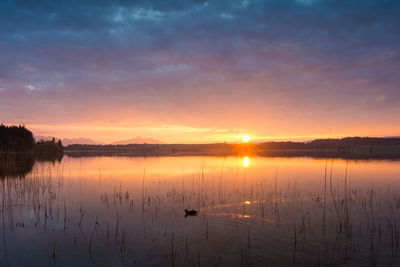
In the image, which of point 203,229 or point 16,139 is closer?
point 203,229

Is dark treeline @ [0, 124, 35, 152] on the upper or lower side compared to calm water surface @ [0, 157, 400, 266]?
upper

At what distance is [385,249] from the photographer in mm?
12164

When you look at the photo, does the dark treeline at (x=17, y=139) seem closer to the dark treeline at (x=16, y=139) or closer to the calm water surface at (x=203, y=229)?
the dark treeline at (x=16, y=139)

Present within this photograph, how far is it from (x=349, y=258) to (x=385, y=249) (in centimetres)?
219

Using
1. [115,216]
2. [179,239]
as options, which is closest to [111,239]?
[179,239]

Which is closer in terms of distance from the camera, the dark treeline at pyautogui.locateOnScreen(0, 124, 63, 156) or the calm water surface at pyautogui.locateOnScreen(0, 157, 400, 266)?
the calm water surface at pyautogui.locateOnScreen(0, 157, 400, 266)

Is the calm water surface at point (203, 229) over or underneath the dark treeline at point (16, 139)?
underneath

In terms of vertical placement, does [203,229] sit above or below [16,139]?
below

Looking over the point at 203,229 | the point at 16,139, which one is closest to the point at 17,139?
the point at 16,139

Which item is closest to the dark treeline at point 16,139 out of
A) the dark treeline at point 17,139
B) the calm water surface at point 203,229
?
the dark treeline at point 17,139

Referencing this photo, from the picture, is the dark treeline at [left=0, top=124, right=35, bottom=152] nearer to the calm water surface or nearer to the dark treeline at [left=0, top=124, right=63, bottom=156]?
the dark treeline at [left=0, top=124, right=63, bottom=156]

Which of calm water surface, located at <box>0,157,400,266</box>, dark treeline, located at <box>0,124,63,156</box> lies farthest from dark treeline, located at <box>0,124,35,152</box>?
calm water surface, located at <box>0,157,400,266</box>

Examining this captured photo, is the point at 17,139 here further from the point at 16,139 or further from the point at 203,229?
the point at 203,229

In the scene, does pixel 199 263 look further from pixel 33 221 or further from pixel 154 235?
pixel 33 221
